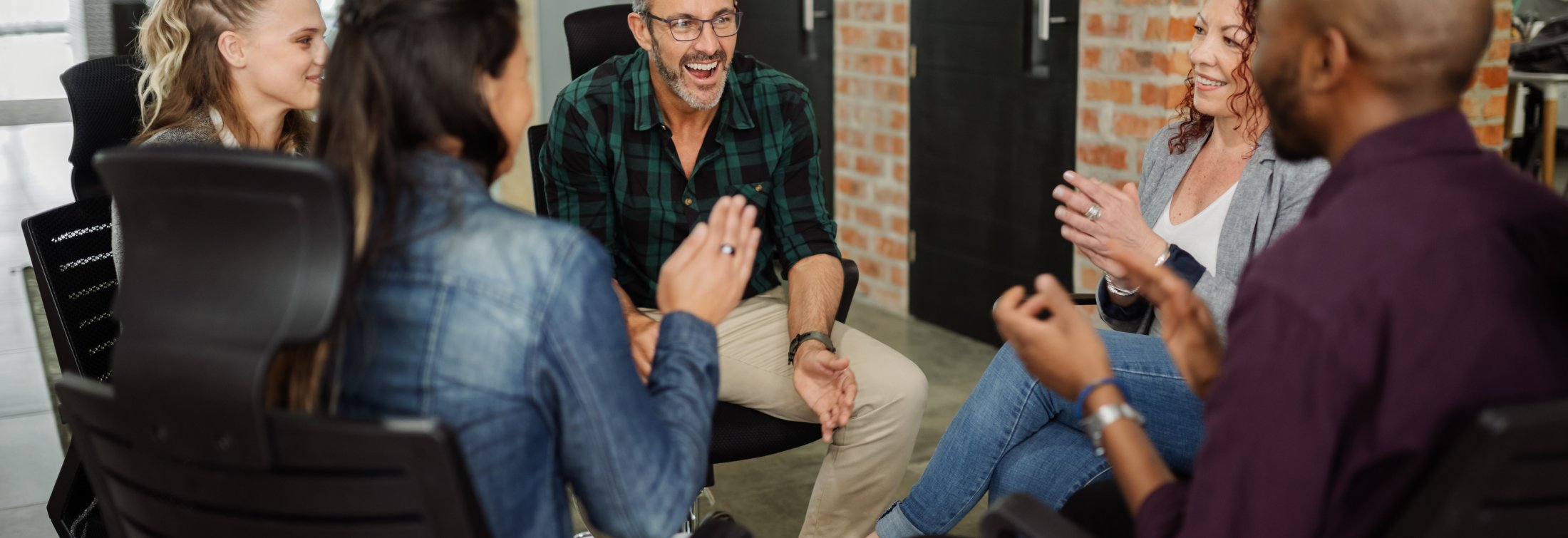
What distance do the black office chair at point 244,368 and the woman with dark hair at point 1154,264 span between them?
1029 mm

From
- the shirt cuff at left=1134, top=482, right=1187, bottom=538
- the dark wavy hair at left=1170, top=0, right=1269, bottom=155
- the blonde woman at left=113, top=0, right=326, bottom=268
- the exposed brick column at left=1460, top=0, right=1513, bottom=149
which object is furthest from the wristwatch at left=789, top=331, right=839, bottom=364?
the exposed brick column at left=1460, top=0, right=1513, bottom=149

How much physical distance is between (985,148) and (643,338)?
6.15ft

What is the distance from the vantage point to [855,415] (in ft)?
7.10

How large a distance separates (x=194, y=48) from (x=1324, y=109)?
66.7 inches

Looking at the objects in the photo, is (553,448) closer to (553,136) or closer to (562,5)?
(553,136)

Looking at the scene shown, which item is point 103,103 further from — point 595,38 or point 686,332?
point 686,332

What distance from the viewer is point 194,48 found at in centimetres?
211

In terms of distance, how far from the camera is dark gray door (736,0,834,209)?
4.27m

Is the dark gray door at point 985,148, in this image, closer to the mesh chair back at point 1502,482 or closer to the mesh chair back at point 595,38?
the mesh chair back at point 595,38

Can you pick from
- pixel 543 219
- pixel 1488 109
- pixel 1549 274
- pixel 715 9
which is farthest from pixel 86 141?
pixel 1488 109

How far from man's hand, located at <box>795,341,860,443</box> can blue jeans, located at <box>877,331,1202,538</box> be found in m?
0.16

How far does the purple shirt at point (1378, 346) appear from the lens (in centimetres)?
99

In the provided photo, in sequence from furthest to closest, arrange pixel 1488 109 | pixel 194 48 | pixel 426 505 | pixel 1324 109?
pixel 1488 109 → pixel 194 48 → pixel 1324 109 → pixel 426 505

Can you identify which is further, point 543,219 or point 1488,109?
point 1488,109
